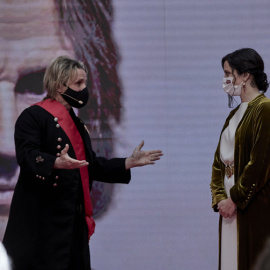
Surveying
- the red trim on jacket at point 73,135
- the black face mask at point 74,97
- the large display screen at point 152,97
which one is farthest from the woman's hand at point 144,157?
the large display screen at point 152,97

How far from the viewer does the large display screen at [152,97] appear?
4.13 m

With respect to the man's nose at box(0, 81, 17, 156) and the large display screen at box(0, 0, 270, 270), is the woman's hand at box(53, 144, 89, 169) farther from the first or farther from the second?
the man's nose at box(0, 81, 17, 156)

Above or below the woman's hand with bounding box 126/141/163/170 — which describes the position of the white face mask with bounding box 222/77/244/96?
above

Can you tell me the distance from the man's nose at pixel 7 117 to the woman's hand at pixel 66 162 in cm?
173

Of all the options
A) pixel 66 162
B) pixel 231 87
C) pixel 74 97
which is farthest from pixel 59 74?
pixel 231 87

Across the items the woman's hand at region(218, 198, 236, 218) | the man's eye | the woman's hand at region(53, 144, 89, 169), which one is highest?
the man's eye

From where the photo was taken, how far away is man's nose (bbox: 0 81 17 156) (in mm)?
4160

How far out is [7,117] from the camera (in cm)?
417

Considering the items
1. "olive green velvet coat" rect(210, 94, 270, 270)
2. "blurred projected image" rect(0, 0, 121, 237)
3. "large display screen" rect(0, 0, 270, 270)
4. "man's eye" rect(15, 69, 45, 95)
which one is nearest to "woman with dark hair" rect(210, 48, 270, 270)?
"olive green velvet coat" rect(210, 94, 270, 270)

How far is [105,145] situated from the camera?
13.5ft

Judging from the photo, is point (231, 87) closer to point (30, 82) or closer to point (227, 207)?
point (227, 207)

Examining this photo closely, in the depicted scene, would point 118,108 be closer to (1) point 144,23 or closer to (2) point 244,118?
(1) point 144,23

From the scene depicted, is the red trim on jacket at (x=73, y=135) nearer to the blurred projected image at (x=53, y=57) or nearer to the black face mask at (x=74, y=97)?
the black face mask at (x=74, y=97)

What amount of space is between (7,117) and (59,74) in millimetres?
1474
